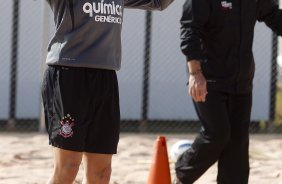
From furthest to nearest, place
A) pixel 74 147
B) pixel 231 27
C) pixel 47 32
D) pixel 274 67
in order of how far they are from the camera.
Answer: pixel 274 67 → pixel 47 32 → pixel 231 27 → pixel 74 147

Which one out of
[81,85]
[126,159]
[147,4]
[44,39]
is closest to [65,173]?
[81,85]

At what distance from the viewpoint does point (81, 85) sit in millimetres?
4121

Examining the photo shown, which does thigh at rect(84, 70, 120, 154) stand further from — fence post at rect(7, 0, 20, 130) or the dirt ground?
fence post at rect(7, 0, 20, 130)

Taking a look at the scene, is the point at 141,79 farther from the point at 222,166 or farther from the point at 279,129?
the point at 222,166

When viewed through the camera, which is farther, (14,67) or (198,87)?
(14,67)

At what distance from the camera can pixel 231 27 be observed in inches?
203

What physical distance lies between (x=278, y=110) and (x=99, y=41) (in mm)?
7796

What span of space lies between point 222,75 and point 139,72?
576 cm

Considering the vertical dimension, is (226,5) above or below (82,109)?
above

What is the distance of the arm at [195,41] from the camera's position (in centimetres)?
500

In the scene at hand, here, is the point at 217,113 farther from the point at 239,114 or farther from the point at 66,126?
the point at 66,126

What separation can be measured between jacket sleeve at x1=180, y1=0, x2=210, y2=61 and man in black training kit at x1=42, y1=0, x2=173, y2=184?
93cm

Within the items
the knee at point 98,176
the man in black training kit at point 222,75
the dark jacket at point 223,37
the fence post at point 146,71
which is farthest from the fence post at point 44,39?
the knee at point 98,176

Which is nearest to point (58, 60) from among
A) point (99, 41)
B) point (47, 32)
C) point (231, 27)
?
point (99, 41)
